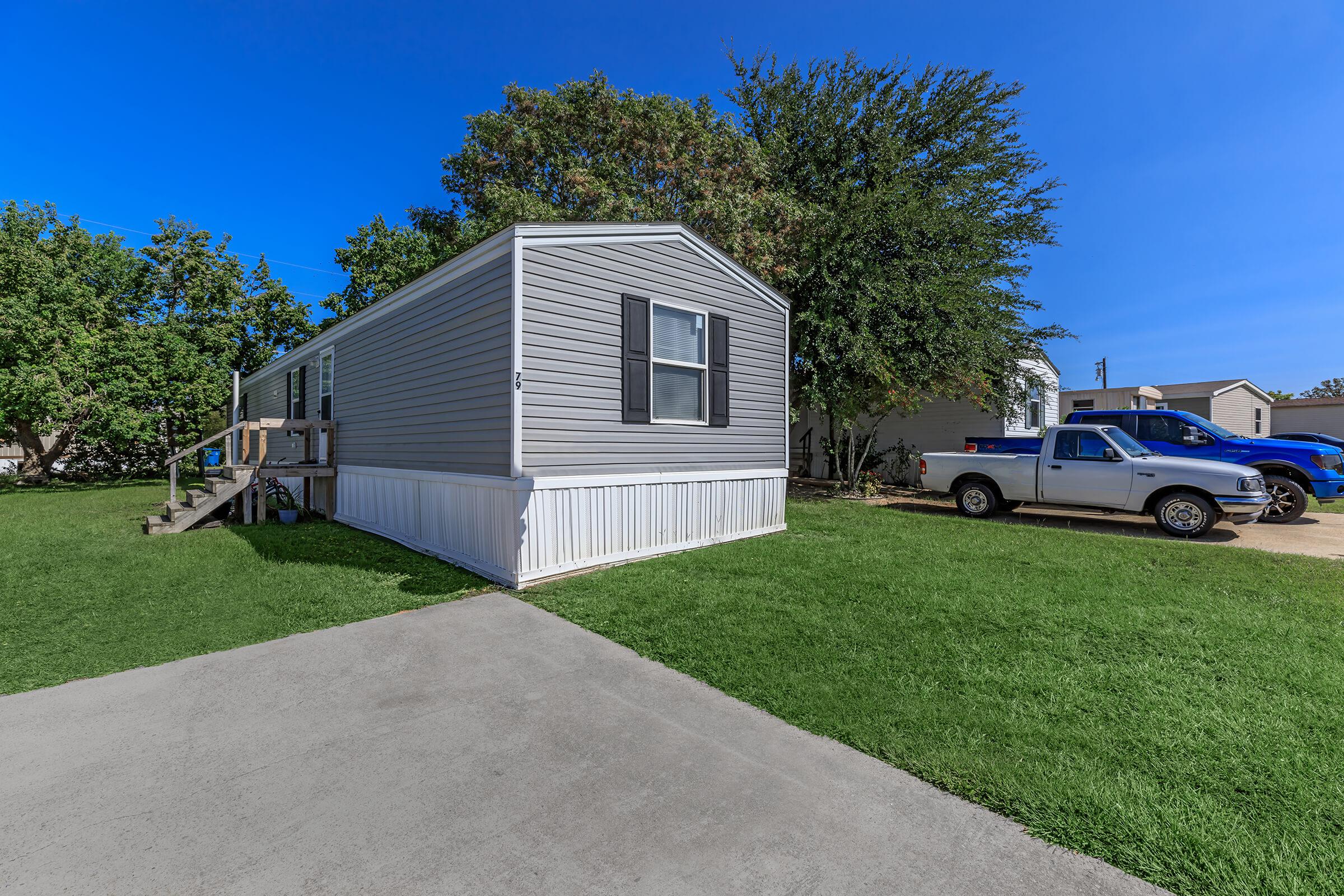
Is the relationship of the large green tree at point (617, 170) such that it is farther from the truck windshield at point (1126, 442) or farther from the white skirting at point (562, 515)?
the white skirting at point (562, 515)

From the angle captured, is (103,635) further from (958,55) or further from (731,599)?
(958,55)

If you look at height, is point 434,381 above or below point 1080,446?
above

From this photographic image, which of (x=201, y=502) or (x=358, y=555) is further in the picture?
(x=201, y=502)

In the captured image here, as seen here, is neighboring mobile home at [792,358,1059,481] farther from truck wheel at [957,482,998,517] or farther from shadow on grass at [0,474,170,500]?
shadow on grass at [0,474,170,500]

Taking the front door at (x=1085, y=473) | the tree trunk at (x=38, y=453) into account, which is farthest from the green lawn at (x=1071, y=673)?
the tree trunk at (x=38, y=453)

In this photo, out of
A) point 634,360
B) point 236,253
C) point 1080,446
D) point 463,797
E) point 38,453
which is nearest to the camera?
point 463,797

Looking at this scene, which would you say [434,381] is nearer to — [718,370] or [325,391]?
[718,370]

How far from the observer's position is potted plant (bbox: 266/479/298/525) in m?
10.3

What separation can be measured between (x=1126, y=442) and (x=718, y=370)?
22.0 feet

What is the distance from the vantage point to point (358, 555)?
7.17 metres

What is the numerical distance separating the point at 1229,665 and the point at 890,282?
9.93 metres

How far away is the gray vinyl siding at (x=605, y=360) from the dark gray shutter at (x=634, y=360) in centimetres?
7

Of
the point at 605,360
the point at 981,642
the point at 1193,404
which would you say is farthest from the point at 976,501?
the point at 1193,404

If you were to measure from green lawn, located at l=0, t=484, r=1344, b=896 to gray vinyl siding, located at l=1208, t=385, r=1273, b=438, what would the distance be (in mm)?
25589
